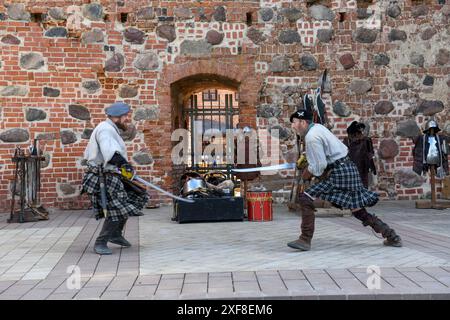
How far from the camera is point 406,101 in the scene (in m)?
12.0

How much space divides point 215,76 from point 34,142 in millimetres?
3392

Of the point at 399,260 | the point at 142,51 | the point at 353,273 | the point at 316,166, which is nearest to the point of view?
the point at 353,273

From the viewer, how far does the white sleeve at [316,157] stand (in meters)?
6.39

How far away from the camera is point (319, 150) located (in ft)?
21.0

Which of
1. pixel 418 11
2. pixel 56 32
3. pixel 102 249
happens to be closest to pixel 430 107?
pixel 418 11

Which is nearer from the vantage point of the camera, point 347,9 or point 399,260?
point 399,260

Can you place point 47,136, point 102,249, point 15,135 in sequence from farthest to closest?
point 47,136 → point 15,135 → point 102,249

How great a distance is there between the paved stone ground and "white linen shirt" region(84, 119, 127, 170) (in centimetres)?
95

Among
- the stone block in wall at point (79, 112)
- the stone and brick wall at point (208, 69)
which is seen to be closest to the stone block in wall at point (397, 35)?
the stone and brick wall at point (208, 69)

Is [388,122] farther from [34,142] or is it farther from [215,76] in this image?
[34,142]

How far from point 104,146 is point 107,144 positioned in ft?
0.12

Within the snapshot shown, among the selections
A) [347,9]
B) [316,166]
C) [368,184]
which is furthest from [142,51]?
[316,166]

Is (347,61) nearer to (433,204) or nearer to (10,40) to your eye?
(433,204)
